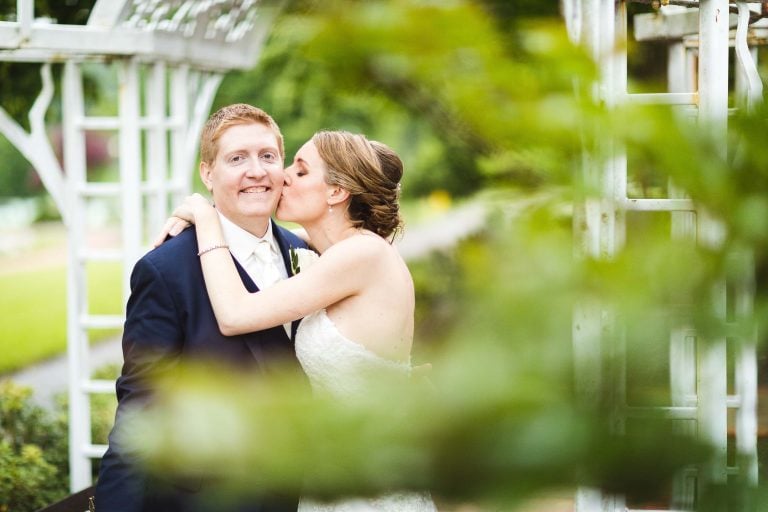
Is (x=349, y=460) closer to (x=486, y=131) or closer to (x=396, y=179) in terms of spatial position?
(x=486, y=131)

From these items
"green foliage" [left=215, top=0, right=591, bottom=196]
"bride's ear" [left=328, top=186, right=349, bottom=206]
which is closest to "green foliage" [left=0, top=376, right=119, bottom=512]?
"bride's ear" [left=328, top=186, right=349, bottom=206]

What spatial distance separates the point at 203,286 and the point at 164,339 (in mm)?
200

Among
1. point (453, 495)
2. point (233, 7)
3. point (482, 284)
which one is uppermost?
point (233, 7)

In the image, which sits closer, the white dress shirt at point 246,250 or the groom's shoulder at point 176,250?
the groom's shoulder at point 176,250

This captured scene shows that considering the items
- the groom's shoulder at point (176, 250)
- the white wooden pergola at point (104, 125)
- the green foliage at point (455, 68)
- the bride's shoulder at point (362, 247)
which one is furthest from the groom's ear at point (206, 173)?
the green foliage at point (455, 68)

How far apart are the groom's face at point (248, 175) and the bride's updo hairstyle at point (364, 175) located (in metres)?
0.16

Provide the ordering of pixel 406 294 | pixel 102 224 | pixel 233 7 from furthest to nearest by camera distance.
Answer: pixel 102 224 → pixel 233 7 → pixel 406 294

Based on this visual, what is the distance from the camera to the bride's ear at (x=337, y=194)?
10.2ft

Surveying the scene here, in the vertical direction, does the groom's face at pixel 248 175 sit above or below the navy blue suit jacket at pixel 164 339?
above

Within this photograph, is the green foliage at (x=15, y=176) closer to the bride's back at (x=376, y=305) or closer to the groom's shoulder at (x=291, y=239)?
the groom's shoulder at (x=291, y=239)

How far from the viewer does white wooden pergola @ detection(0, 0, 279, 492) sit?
14.6 feet

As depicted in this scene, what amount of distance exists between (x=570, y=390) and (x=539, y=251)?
73 mm

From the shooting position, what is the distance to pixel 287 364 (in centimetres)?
284

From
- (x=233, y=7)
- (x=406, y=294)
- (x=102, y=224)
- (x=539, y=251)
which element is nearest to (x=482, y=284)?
(x=539, y=251)
